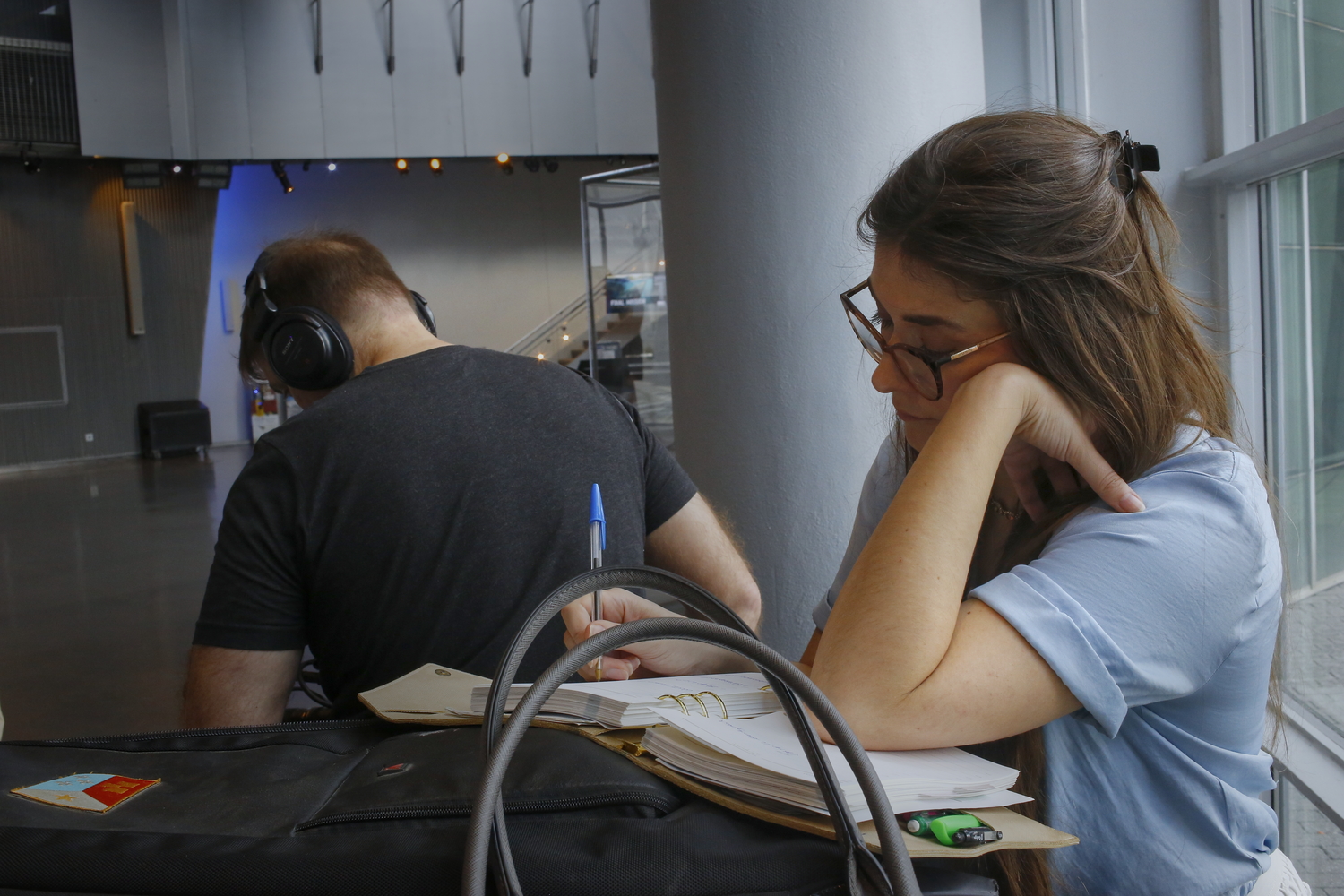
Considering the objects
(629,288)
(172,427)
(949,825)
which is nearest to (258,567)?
(949,825)

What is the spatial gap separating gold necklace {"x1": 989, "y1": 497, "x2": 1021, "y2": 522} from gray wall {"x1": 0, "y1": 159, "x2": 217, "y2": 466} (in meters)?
16.3

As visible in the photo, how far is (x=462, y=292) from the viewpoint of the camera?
1773 cm

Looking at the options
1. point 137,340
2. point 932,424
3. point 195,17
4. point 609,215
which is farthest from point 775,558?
point 137,340

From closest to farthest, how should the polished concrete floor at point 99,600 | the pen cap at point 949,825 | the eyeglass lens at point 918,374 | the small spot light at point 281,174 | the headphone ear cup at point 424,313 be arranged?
the pen cap at point 949,825 < the eyeglass lens at point 918,374 < the headphone ear cup at point 424,313 < the polished concrete floor at point 99,600 < the small spot light at point 281,174

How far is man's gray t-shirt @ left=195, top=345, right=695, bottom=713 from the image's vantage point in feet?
5.26

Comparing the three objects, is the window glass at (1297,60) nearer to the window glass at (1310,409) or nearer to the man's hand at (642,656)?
the window glass at (1310,409)

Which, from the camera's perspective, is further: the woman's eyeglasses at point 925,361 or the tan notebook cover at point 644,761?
the woman's eyeglasses at point 925,361

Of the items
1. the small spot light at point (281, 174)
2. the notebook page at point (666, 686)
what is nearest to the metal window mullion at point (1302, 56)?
the notebook page at point (666, 686)

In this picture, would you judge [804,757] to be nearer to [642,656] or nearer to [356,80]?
[642,656]

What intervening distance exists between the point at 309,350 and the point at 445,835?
1.36 metres

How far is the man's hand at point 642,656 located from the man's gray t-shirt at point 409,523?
14.1 inches

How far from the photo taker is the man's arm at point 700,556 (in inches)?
80.3

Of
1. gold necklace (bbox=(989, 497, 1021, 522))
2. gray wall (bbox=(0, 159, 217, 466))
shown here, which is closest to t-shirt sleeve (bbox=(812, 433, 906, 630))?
gold necklace (bbox=(989, 497, 1021, 522))

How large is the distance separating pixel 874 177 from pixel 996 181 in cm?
140
